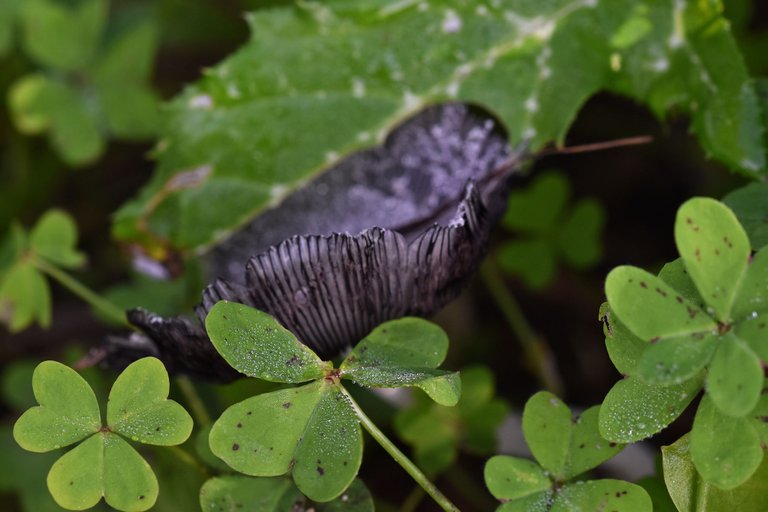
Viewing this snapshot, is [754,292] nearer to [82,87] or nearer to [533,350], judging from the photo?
[533,350]

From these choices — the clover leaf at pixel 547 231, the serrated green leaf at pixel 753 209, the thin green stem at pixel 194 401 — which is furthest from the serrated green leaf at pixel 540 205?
the thin green stem at pixel 194 401

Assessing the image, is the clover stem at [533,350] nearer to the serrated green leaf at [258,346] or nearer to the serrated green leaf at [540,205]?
the serrated green leaf at [540,205]

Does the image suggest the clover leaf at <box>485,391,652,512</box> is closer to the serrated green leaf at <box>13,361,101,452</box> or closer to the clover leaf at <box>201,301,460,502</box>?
the clover leaf at <box>201,301,460,502</box>

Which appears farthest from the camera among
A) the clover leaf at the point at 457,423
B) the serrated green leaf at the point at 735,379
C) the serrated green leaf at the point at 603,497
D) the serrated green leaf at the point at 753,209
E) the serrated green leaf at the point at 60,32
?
the serrated green leaf at the point at 60,32

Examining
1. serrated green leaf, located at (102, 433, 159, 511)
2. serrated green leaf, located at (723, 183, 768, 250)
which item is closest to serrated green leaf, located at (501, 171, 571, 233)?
serrated green leaf, located at (723, 183, 768, 250)

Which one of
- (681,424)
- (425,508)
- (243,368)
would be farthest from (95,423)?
(681,424)

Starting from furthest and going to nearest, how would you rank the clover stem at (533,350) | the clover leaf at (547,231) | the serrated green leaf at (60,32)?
the serrated green leaf at (60,32) < the clover leaf at (547,231) < the clover stem at (533,350)
